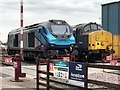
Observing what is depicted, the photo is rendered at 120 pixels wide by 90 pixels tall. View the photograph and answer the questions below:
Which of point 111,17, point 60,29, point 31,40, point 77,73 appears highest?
point 111,17

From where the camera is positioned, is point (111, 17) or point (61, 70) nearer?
point (61, 70)

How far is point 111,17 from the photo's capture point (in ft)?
135

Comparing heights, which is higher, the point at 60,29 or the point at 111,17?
the point at 111,17

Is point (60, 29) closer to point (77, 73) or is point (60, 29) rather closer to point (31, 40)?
point (31, 40)

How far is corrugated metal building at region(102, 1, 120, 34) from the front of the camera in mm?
40219

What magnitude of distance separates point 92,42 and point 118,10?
37.6 ft

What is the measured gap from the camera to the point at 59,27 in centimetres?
2875

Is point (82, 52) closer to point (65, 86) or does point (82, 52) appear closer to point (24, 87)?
point (24, 87)

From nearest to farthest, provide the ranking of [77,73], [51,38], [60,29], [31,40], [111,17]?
[77,73]
[51,38]
[60,29]
[31,40]
[111,17]

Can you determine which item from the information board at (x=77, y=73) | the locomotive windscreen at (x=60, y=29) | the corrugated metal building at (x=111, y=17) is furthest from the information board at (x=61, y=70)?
the corrugated metal building at (x=111, y=17)

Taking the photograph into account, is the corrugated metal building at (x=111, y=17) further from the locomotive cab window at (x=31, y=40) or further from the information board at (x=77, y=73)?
the information board at (x=77, y=73)

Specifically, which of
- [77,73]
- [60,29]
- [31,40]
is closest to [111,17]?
[31,40]

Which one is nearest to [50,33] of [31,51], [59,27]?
[59,27]

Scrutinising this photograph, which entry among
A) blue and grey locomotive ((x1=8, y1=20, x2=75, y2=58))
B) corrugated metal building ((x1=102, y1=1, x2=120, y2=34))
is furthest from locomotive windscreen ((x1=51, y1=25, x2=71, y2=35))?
corrugated metal building ((x1=102, y1=1, x2=120, y2=34))
